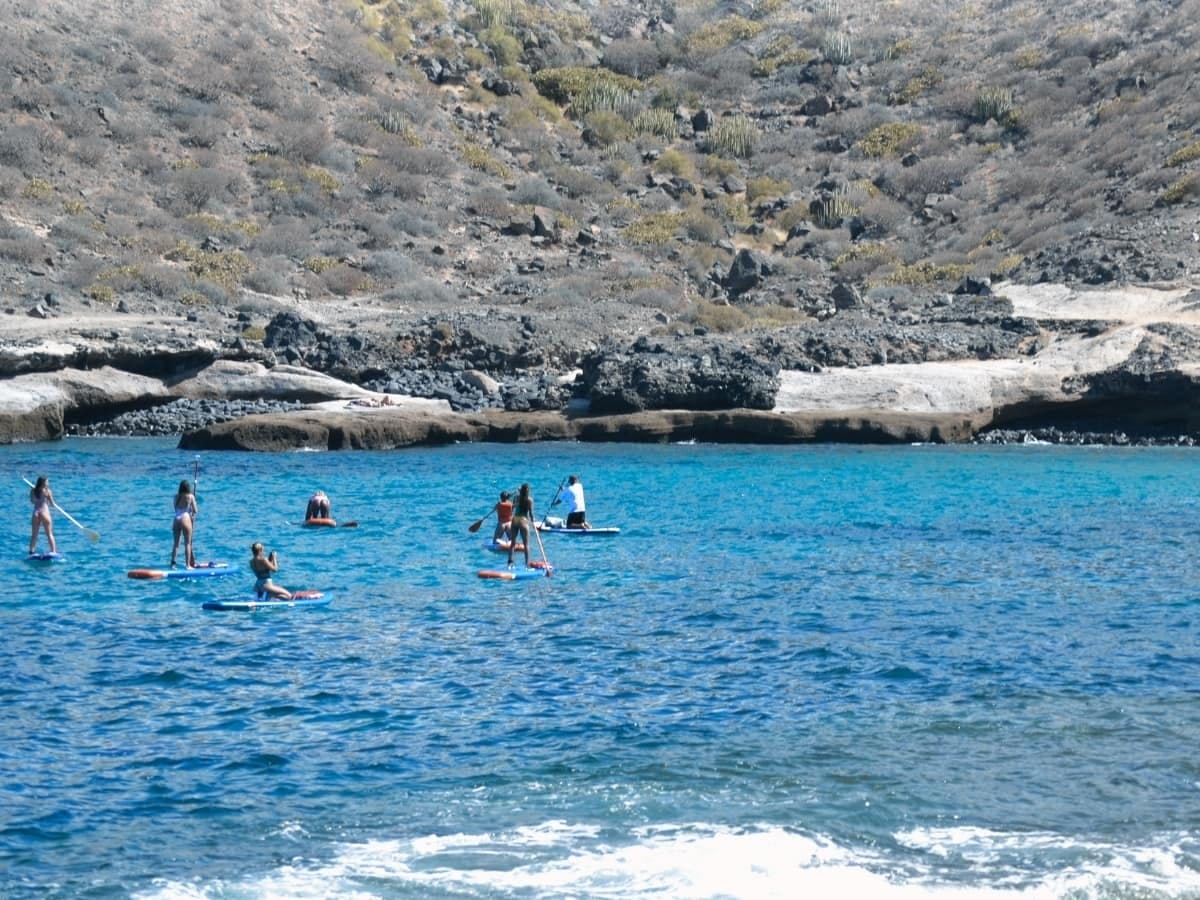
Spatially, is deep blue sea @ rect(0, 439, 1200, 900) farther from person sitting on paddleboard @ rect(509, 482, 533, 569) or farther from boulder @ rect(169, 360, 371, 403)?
boulder @ rect(169, 360, 371, 403)

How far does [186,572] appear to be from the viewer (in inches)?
845

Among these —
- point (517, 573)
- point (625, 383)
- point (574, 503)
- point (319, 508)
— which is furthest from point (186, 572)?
point (625, 383)

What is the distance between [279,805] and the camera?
11.2 meters

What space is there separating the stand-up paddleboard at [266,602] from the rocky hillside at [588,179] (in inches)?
934

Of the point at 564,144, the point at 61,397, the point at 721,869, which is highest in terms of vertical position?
the point at 564,144

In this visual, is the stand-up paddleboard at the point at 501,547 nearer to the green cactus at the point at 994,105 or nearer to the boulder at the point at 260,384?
the boulder at the point at 260,384

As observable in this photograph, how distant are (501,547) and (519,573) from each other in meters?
2.43

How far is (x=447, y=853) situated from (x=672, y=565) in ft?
41.2

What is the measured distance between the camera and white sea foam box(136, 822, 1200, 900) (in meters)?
9.70

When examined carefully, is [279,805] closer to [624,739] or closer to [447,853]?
[447,853]

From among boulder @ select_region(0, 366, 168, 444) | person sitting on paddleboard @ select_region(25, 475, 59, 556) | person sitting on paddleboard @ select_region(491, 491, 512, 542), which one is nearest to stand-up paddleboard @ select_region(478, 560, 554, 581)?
person sitting on paddleboard @ select_region(491, 491, 512, 542)

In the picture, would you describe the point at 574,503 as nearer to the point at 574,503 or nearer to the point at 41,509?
the point at 574,503

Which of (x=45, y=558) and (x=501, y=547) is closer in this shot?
(x=45, y=558)

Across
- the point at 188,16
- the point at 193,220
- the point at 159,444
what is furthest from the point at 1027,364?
the point at 188,16
